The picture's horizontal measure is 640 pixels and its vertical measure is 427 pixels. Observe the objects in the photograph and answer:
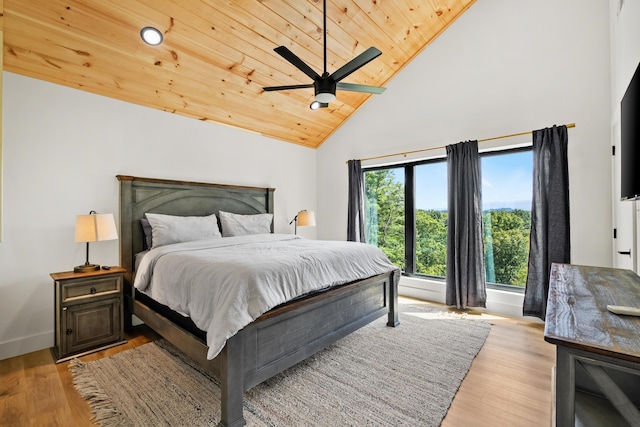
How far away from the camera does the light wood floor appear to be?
1.71 metres

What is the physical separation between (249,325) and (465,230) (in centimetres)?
283

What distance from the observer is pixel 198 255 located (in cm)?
233

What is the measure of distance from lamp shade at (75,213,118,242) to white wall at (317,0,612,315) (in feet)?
11.3

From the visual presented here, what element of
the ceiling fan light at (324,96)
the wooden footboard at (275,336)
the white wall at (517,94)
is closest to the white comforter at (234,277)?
the wooden footboard at (275,336)

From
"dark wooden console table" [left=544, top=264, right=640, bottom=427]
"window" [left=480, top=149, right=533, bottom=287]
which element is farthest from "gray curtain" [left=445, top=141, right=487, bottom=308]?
"dark wooden console table" [left=544, top=264, right=640, bottom=427]

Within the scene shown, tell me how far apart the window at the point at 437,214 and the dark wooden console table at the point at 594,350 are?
201 cm

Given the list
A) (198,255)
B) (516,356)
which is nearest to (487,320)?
(516,356)

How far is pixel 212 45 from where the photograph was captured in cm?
289

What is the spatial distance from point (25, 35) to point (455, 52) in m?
4.38

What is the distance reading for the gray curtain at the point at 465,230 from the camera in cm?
344

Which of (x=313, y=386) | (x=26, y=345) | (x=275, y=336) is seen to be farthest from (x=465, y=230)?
(x=26, y=345)

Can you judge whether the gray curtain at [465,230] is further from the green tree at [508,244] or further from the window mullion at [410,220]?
the window mullion at [410,220]

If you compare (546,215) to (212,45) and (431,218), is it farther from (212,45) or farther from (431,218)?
(212,45)

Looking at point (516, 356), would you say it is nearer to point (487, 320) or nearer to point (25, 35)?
point (487, 320)
